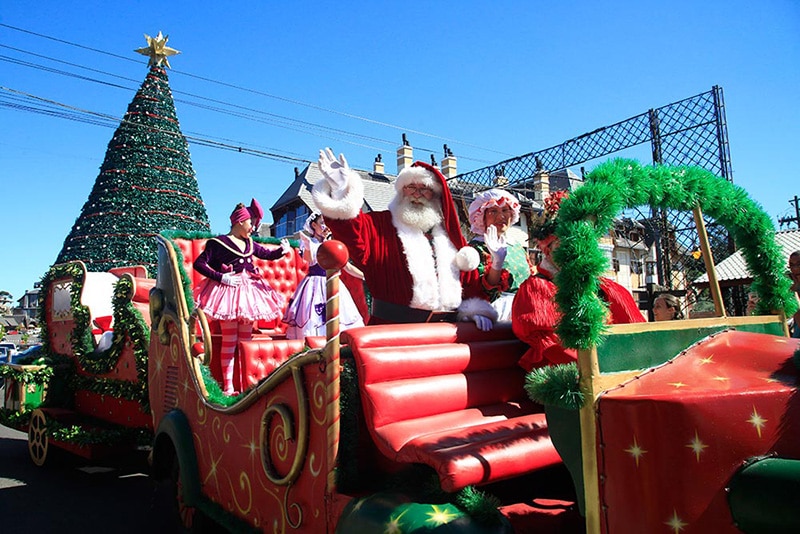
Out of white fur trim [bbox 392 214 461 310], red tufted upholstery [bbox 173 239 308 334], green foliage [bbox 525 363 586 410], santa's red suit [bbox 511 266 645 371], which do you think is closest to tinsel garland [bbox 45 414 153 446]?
red tufted upholstery [bbox 173 239 308 334]

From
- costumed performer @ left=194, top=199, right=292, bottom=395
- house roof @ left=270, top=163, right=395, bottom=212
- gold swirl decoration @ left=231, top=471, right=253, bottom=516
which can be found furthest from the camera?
house roof @ left=270, top=163, right=395, bottom=212

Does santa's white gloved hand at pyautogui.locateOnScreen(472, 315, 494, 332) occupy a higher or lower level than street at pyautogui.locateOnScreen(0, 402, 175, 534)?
higher

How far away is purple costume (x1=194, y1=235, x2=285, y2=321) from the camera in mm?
4180

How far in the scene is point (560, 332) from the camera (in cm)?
147

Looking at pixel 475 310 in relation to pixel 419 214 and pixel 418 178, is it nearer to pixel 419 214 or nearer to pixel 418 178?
pixel 419 214

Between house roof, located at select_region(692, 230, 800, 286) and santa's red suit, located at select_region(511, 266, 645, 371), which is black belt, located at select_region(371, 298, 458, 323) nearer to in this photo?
santa's red suit, located at select_region(511, 266, 645, 371)

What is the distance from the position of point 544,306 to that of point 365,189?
24703 mm

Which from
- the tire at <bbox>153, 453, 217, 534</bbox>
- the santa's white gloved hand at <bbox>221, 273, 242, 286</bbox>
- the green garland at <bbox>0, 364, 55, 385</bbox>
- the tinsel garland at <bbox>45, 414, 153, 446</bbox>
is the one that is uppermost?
the santa's white gloved hand at <bbox>221, 273, 242, 286</bbox>

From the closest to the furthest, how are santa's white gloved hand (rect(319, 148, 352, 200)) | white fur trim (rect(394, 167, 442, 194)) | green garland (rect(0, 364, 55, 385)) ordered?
santa's white gloved hand (rect(319, 148, 352, 200)) < white fur trim (rect(394, 167, 442, 194)) < green garland (rect(0, 364, 55, 385))

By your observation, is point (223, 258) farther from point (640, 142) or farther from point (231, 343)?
point (640, 142)

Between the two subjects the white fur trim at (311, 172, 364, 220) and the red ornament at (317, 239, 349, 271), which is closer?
the red ornament at (317, 239, 349, 271)

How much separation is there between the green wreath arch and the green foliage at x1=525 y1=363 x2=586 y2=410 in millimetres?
103

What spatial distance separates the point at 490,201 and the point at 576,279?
2.14 m

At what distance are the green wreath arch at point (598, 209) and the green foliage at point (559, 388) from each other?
10 centimetres
